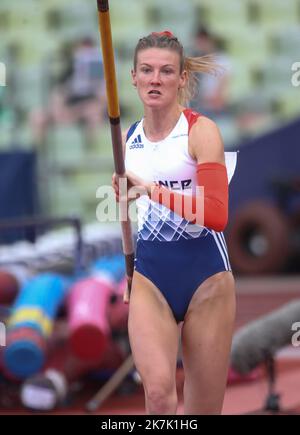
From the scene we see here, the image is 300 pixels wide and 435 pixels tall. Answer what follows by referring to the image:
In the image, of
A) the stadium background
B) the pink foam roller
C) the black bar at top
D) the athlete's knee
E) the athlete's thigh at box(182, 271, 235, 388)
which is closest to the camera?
the black bar at top

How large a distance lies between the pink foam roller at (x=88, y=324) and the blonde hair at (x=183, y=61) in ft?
8.66

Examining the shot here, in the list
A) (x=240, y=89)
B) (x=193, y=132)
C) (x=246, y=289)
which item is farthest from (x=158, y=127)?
(x=240, y=89)

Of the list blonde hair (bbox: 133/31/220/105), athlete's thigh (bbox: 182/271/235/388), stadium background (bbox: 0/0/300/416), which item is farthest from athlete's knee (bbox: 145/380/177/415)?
stadium background (bbox: 0/0/300/416)

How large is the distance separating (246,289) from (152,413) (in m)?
8.22

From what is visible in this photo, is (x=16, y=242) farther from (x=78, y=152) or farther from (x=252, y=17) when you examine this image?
(x=252, y=17)

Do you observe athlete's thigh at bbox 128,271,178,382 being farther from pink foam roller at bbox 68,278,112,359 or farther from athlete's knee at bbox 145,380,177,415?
pink foam roller at bbox 68,278,112,359

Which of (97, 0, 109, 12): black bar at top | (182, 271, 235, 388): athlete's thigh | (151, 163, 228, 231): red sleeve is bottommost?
(182, 271, 235, 388): athlete's thigh

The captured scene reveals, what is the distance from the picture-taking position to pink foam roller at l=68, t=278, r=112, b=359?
24.0 ft

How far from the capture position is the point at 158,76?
4.64m

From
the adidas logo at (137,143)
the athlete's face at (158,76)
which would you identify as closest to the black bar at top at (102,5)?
the athlete's face at (158,76)

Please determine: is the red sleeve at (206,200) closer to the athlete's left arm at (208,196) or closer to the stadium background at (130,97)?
the athlete's left arm at (208,196)

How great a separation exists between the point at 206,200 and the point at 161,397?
2.58 feet

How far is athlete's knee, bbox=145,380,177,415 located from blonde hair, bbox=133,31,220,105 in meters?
A: 1.28

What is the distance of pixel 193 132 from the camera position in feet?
15.2
